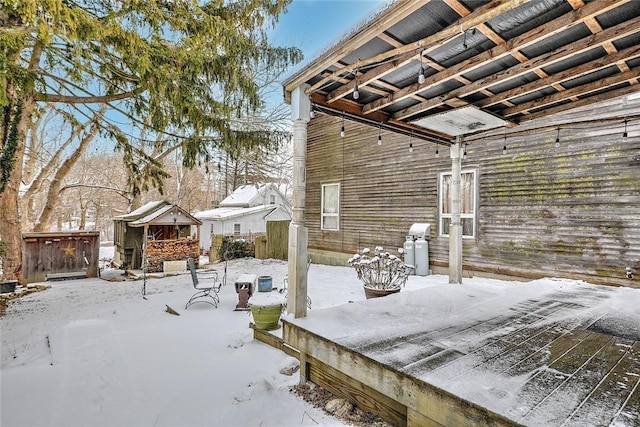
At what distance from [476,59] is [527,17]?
518 millimetres

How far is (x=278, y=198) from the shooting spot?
2292 centimetres

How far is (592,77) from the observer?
3.61 m

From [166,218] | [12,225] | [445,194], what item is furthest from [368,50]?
[166,218]

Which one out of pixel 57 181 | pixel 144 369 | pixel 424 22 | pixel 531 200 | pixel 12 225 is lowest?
pixel 144 369

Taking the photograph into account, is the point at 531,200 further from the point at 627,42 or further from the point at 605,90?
the point at 627,42

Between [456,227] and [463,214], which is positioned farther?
[463,214]

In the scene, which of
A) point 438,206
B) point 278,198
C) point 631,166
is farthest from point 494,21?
point 278,198

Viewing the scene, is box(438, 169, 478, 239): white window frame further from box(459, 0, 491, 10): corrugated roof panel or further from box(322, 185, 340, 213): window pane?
box(459, 0, 491, 10): corrugated roof panel

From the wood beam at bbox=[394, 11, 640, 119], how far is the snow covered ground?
2937 millimetres

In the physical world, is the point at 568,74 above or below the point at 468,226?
above

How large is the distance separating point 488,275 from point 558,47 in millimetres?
5332

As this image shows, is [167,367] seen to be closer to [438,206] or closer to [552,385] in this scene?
[552,385]

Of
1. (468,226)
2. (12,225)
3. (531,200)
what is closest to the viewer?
(531,200)

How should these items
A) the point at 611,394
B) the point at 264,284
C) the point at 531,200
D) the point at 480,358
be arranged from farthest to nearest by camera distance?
1. the point at 531,200
2. the point at 264,284
3. the point at 480,358
4. the point at 611,394
